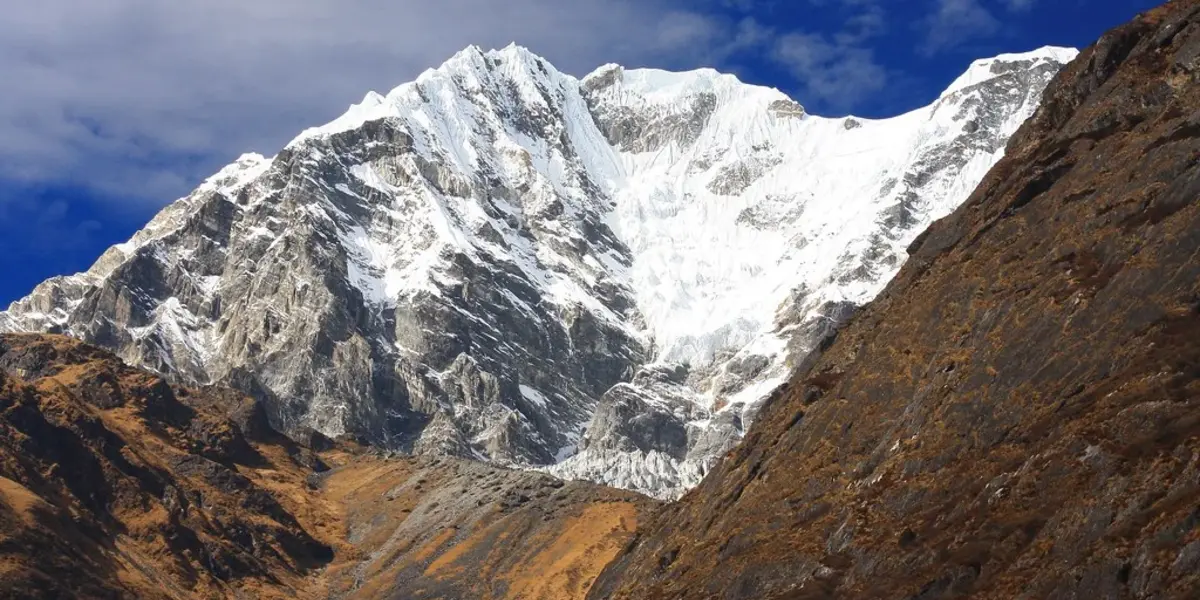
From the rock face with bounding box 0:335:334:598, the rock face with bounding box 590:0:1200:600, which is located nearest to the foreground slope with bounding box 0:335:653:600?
the rock face with bounding box 0:335:334:598

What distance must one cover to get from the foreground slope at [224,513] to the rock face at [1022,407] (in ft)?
156

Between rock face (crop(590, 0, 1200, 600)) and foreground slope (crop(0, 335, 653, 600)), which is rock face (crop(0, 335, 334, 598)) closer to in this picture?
foreground slope (crop(0, 335, 653, 600))

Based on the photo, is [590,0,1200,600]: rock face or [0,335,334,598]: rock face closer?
[590,0,1200,600]: rock face

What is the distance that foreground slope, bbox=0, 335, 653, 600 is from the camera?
401 feet

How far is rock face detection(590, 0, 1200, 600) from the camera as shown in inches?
1789

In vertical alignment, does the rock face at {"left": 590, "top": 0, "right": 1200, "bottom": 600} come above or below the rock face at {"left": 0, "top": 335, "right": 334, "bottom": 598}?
below

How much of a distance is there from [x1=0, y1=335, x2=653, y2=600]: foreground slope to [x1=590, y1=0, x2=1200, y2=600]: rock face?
47.5 meters

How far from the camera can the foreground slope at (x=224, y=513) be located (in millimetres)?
122375

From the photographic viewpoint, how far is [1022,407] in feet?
183

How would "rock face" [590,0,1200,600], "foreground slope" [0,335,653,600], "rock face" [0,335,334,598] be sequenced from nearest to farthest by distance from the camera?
"rock face" [590,0,1200,600], "rock face" [0,335,334,598], "foreground slope" [0,335,653,600]

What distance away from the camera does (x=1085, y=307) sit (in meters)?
57.1

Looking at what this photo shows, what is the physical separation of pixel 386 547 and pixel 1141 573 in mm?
116952

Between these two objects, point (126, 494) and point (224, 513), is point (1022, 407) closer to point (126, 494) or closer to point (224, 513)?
point (126, 494)

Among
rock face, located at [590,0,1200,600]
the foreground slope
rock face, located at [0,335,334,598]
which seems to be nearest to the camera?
rock face, located at [590,0,1200,600]
